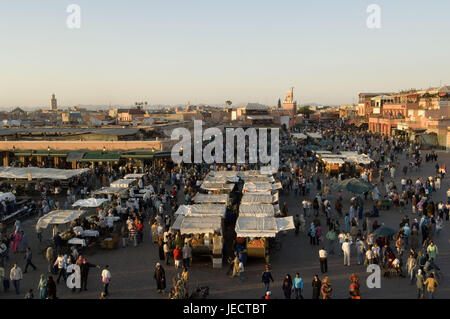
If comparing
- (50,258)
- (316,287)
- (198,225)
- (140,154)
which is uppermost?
(140,154)

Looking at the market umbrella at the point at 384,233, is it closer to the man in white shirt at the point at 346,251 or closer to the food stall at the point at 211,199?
the man in white shirt at the point at 346,251

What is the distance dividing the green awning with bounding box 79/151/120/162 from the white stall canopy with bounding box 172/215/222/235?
1760cm

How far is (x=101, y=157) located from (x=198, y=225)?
19.4 m

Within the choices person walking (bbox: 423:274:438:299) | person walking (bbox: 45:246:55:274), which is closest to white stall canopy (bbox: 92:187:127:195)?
person walking (bbox: 45:246:55:274)

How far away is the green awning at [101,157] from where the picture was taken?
100 ft

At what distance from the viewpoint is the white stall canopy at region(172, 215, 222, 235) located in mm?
13102

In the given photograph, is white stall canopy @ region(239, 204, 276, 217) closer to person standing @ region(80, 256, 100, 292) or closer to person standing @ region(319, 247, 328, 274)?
person standing @ region(319, 247, 328, 274)

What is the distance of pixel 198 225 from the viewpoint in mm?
13383

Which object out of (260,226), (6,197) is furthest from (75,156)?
(260,226)

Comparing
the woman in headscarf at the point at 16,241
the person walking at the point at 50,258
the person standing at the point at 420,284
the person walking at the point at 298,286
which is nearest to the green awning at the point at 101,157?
the woman in headscarf at the point at 16,241

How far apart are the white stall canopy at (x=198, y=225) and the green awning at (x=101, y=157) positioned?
17.6 meters

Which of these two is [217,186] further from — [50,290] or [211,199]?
[50,290]

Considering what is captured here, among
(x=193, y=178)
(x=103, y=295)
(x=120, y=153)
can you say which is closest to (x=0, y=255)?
(x=103, y=295)
